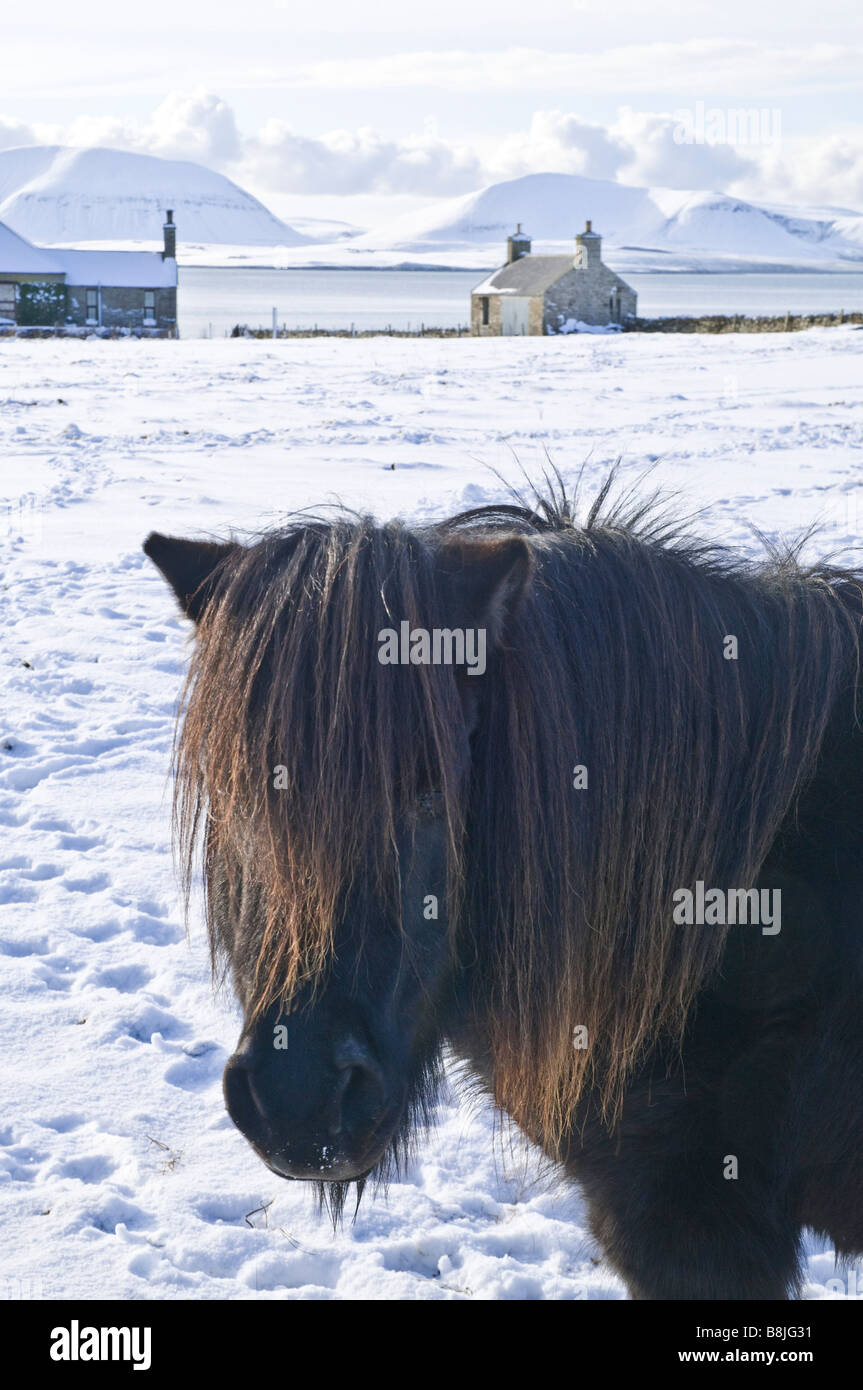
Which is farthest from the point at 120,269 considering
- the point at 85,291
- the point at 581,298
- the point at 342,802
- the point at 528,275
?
the point at 342,802

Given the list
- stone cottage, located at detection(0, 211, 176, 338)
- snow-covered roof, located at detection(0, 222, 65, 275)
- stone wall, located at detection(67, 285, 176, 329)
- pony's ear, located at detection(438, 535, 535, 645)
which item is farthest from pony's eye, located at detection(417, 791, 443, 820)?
snow-covered roof, located at detection(0, 222, 65, 275)

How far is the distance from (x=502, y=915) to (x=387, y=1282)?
1421mm

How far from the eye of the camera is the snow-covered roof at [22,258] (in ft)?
167

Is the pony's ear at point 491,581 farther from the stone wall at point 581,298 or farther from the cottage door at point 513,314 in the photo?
the cottage door at point 513,314

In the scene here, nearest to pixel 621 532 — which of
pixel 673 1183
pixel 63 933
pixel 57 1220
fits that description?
pixel 673 1183

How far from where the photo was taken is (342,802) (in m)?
1.49

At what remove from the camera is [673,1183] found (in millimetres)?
1828

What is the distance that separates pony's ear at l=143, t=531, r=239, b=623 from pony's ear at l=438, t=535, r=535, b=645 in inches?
15.1

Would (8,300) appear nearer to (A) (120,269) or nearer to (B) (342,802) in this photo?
(A) (120,269)

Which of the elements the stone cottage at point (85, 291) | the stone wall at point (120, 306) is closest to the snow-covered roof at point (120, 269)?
the stone cottage at point (85, 291)

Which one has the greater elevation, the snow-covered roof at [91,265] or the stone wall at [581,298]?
the snow-covered roof at [91,265]

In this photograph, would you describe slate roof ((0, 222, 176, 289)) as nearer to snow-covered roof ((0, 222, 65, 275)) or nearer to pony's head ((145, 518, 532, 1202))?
snow-covered roof ((0, 222, 65, 275))

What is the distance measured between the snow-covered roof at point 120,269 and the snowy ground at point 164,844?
39.1 metres

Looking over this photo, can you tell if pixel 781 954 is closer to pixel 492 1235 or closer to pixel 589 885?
pixel 589 885
